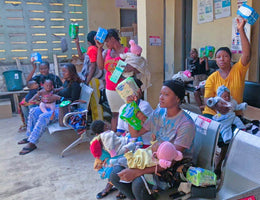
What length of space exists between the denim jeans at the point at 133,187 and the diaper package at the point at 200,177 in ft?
1.10

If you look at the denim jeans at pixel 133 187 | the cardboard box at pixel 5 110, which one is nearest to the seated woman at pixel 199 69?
the denim jeans at pixel 133 187

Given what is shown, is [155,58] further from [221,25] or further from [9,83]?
[9,83]

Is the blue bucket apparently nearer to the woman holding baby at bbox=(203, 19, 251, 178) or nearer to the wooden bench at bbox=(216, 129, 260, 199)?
the woman holding baby at bbox=(203, 19, 251, 178)

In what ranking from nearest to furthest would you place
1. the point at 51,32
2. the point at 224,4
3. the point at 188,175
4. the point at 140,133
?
the point at 188,175 < the point at 140,133 < the point at 224,4 < the point at 51,32

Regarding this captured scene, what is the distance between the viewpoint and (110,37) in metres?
3.22

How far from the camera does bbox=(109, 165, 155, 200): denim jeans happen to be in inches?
70.1

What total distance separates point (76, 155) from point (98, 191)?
102cm

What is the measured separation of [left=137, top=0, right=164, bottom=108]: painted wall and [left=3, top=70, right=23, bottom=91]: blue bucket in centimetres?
303

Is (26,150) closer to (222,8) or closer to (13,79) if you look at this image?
(13,79)

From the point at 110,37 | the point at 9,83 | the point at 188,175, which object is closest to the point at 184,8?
the point at 110,37

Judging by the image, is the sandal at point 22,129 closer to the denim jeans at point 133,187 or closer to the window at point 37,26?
the window at point 37,26

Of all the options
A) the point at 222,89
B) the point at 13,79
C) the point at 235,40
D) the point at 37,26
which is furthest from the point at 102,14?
the point at 222,89

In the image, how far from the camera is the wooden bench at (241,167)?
1.60m

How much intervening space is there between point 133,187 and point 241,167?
30.5 inches
